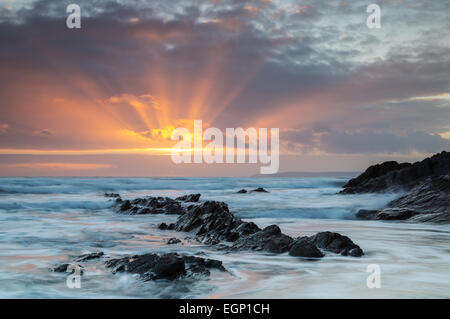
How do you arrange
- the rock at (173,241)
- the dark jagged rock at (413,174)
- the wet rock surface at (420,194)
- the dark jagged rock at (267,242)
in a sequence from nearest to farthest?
the dark jagged rock at (267,242)
the rock at (173,241)
the wet rock surface at (420,194)
the dark jagged rock at (413,174)

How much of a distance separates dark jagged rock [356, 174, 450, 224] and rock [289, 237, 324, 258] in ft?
22.3

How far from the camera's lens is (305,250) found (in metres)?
7.50

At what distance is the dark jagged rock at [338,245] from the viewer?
303 inches

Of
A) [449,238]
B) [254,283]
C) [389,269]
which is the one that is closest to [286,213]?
[449,238]

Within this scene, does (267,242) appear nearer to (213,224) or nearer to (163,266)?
(213,224)

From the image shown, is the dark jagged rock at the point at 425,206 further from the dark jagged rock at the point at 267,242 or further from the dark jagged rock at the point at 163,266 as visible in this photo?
the dark jagged rock at the point at 163,266

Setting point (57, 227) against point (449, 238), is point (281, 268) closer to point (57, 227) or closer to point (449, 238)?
point (449, 238)

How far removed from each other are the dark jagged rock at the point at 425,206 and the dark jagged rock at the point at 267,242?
677 centimetres

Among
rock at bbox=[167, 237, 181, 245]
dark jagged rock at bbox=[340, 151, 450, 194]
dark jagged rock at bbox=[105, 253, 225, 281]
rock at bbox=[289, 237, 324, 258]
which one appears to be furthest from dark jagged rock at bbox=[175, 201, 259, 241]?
dark jagged rock at bbox=[340, 151, 450, 194]

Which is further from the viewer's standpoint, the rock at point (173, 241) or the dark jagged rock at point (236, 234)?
the rock at point (173, 241)

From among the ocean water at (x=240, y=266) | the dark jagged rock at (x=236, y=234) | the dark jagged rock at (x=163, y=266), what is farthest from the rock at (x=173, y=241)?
the dark jagged rock at (x=163, y=266)

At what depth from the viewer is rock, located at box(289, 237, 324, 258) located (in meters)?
7.43

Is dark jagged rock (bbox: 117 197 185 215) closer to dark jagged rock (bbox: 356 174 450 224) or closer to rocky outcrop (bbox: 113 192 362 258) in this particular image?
rocky outcrop (bbox: 113 192 362 258)

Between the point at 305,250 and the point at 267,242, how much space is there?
0.92 metres
